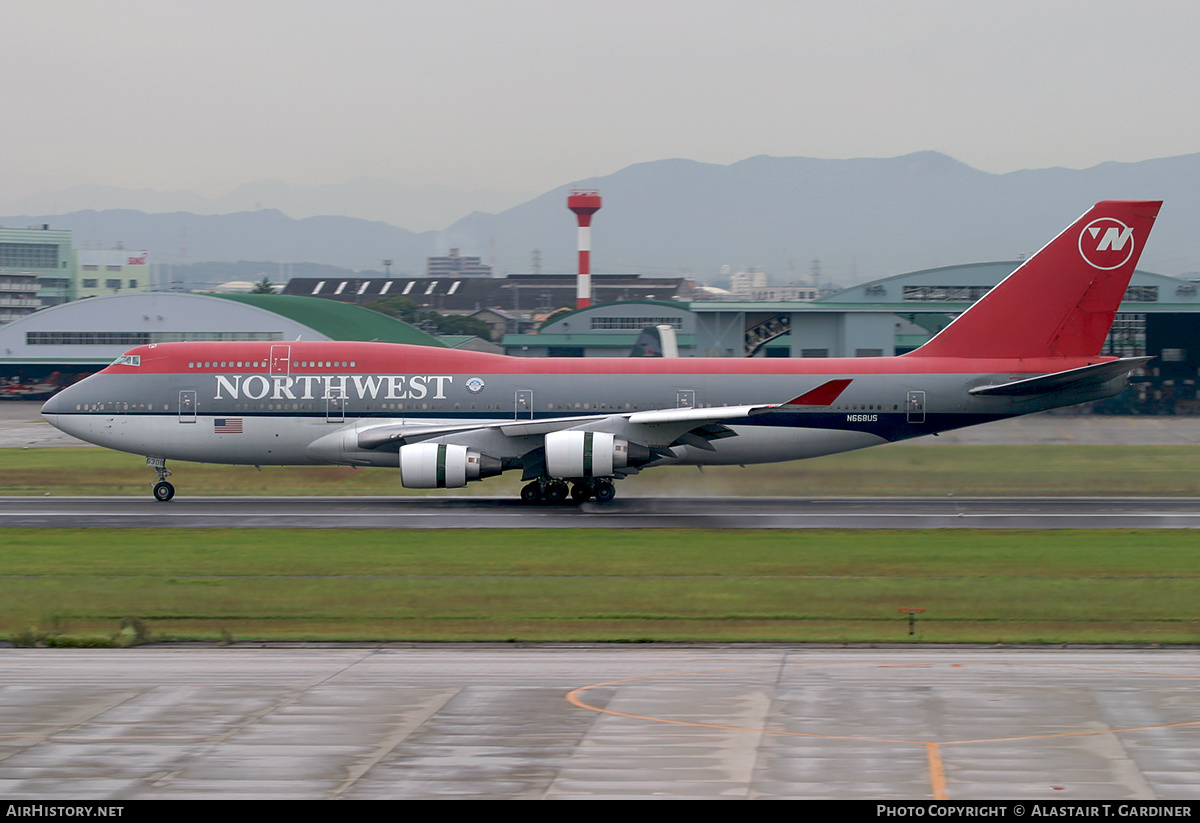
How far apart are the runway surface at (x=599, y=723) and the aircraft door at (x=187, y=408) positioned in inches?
751

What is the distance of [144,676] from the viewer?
16.0 meters

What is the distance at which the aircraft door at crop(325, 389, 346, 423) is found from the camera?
35.8 m

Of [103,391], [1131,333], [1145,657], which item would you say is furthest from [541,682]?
[1131,333]

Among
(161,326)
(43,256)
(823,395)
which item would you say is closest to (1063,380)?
(823,395)

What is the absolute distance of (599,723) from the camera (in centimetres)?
1360

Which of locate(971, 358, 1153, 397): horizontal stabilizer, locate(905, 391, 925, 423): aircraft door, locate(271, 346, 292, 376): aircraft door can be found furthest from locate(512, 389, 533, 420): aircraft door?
locate(971, 358, 1153, 397): horizontal stabilizer

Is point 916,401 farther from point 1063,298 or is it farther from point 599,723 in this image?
→ point 599,723

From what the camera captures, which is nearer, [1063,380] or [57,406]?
[1063,380]

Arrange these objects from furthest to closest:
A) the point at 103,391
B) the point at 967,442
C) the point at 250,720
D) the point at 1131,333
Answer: the point at 1131,333 < the point at 967,442 < the point at 103,391 < the point at 250,720

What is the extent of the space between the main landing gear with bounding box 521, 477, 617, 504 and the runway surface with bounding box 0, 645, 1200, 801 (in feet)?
58.9

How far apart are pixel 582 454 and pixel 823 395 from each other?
24.4 ft

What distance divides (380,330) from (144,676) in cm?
7634

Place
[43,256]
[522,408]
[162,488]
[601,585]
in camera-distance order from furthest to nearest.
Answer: [43,256] < [162,488] < [522,408] < [601,585]

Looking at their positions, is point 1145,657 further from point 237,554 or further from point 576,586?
point 237,554
